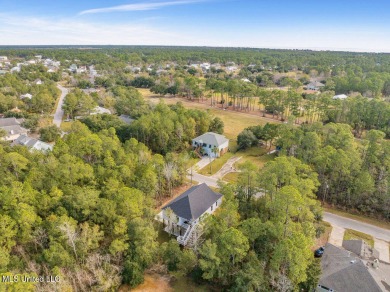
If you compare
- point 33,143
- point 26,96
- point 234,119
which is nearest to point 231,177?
point 234,119

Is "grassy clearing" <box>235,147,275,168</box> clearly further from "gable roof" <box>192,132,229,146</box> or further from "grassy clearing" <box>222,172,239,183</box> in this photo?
"grassy clearing" <box>222,172,239,183</box>

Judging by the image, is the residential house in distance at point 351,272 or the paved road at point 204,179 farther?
the paved road at point 204,179

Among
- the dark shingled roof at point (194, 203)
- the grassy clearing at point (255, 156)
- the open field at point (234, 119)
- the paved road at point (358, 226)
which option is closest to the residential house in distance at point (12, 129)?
the open field at point (234, 119)

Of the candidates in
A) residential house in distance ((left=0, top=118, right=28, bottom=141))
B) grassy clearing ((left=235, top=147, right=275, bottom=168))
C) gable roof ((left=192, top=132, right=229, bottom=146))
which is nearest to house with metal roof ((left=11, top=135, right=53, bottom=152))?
residential house in distance ((left=0, top=118, right=28, bottom=141))

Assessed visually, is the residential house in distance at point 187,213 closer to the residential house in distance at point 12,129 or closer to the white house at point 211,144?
the white house at point 211,144

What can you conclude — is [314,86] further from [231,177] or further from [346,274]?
[346,274]

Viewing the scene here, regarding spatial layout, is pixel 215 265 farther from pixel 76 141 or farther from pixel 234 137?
pixel 234 137
